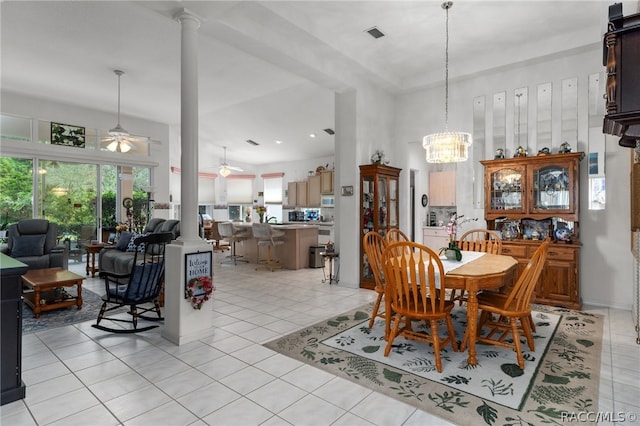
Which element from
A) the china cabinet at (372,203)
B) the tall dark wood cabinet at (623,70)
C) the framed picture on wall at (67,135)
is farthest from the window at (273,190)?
the tall dark wood cabinet at (623,70)

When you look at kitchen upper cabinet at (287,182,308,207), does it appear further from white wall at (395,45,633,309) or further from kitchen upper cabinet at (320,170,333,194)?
white wall at (395,45,633,309)

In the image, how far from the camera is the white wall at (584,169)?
4316mm

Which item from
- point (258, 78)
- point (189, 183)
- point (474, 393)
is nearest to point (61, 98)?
point (258, 78)

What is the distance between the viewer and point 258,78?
6.01 m

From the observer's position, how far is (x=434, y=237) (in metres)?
7.77

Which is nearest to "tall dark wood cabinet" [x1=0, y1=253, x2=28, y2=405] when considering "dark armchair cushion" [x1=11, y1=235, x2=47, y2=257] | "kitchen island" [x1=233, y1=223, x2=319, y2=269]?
"dark armchair cushion" [x1=11, y1=235, x2=47, y2=257]

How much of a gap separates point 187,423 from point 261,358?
36.3 inches

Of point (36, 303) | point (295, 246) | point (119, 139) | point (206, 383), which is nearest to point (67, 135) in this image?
point (119, 139)

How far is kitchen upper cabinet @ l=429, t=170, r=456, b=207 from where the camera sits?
7918 millimetres

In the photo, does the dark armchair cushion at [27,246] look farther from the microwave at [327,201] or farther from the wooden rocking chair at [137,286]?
the microwave at [327,201]

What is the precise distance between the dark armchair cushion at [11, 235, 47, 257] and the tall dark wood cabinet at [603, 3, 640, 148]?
6834mm

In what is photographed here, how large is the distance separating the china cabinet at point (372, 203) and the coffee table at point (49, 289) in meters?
3.84

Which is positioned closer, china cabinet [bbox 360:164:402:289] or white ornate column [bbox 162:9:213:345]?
white ornate column [bbox 162:9:213:345]

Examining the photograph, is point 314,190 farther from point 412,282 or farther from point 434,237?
point 412,282
